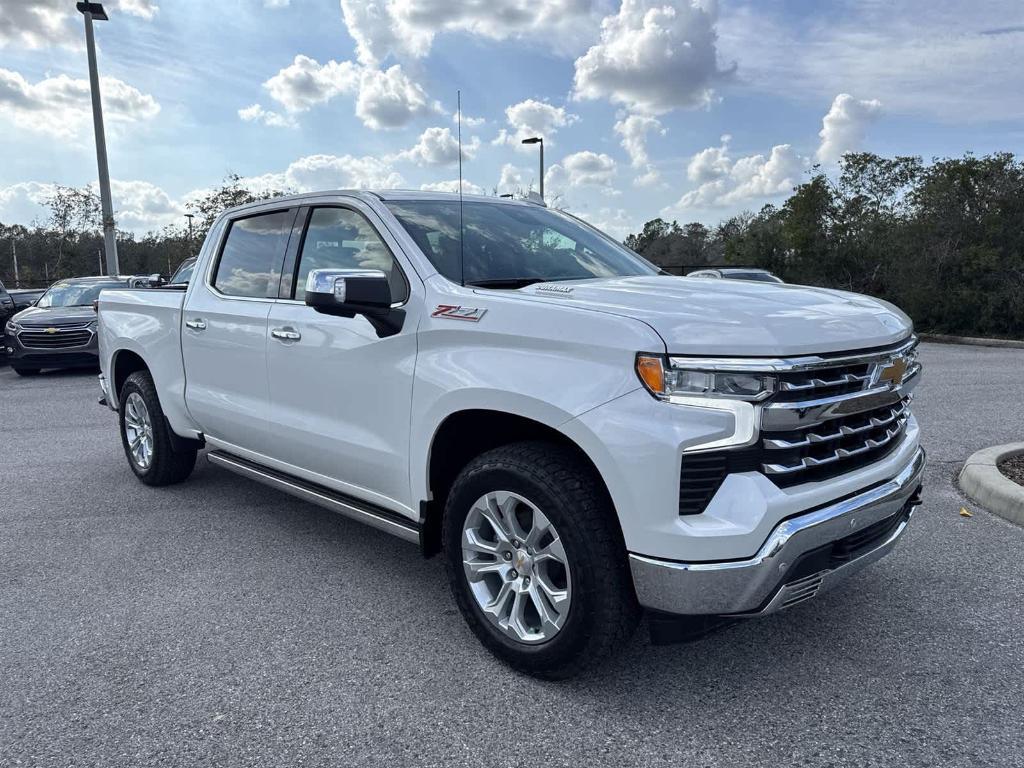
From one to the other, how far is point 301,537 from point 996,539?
13.1 feet

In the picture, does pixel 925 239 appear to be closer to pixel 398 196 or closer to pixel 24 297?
pixel 398 196

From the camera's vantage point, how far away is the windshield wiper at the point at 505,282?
132 inches

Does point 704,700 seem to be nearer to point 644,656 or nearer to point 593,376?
point 644,656

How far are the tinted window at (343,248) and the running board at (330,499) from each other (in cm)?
98

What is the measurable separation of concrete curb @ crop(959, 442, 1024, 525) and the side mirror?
392cm

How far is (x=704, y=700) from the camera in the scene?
284 centimetres

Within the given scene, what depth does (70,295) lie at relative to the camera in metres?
13.3

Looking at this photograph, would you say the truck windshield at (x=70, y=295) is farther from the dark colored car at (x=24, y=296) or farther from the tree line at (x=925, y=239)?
the tree line at (x=925, y=239)

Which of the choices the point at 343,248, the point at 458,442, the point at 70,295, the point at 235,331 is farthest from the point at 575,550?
the point at 70,295

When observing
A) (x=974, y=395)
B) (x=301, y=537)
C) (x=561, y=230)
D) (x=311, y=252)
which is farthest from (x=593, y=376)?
(x=974, y=395)

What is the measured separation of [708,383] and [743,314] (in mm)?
317

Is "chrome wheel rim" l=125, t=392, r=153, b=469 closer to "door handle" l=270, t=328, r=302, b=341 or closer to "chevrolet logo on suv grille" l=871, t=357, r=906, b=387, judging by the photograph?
"door handle" l=270, t=328, r=302, b=341

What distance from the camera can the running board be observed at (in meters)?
3.44

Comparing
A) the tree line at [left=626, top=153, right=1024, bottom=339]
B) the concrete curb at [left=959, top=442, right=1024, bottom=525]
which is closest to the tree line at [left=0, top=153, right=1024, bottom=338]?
the tree line at [left=626, top=153, right=1024, bottom=339]
